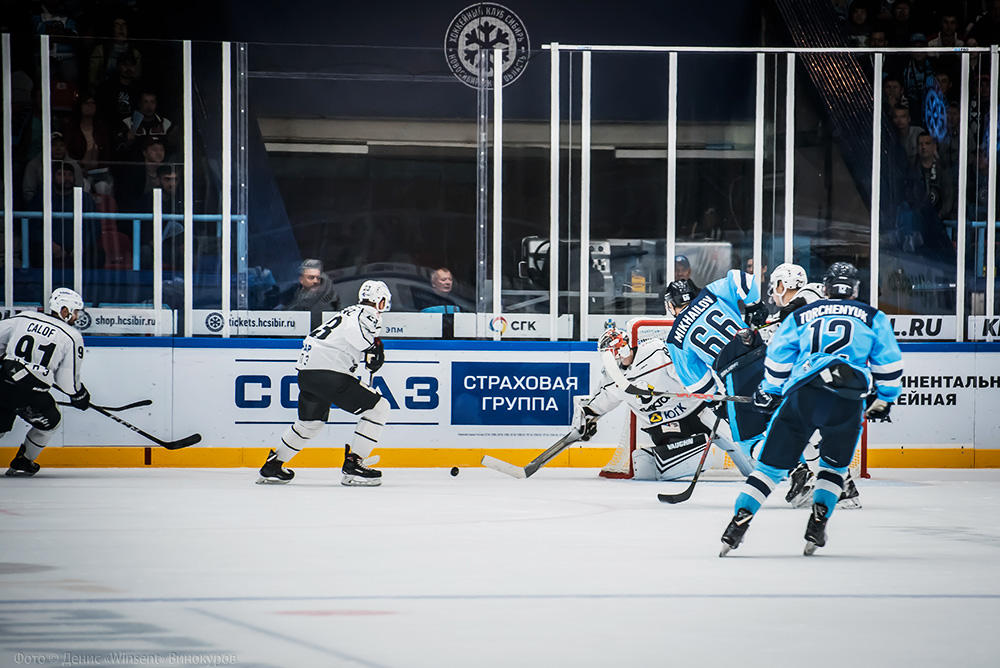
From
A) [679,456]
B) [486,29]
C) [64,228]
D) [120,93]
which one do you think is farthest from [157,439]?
[486,29]

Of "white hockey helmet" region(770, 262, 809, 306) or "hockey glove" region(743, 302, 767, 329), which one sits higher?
"white hockey helmet" region(770, 262, 809, 306)

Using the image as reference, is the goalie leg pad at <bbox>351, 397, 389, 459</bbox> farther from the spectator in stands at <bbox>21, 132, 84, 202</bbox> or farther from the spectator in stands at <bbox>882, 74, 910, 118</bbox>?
the spectator in stands at <bbox>882, 74, 910, 118</bbox>

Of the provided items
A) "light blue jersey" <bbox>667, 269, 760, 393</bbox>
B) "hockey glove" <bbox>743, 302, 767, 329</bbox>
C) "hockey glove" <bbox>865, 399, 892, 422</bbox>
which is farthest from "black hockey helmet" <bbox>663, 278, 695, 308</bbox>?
"hockey glove" <bbox>865, 399, 892, 422</bbox>

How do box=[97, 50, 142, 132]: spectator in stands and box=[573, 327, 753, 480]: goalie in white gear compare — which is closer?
box=[573, 327, 753, 480]: goalie in white gear

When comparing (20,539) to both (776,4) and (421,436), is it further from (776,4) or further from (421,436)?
→ (776,4)

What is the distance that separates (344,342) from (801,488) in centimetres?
262

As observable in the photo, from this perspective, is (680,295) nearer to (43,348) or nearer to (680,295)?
(680,295)

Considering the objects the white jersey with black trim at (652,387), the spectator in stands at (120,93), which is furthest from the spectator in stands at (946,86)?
the spectator in stands at (120,93)

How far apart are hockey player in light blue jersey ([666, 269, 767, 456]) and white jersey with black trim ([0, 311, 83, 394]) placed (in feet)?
11.6

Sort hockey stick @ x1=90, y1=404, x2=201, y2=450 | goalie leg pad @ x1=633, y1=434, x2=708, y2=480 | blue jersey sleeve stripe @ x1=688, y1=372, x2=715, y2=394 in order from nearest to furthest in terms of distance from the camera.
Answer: blue jersey sleeve stripe @ x1=688, y1=372, x2=715, y2=394, goalie leg pad @ x1=633, y1=434, x2=708, y2=480, hockey stick @ x1=90, y1=404, x2=201, y2=450

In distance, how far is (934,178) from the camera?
9.16 meters

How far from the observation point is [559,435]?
8719mm

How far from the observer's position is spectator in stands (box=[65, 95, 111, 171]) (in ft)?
28.2

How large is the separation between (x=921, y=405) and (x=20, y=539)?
6172mm
